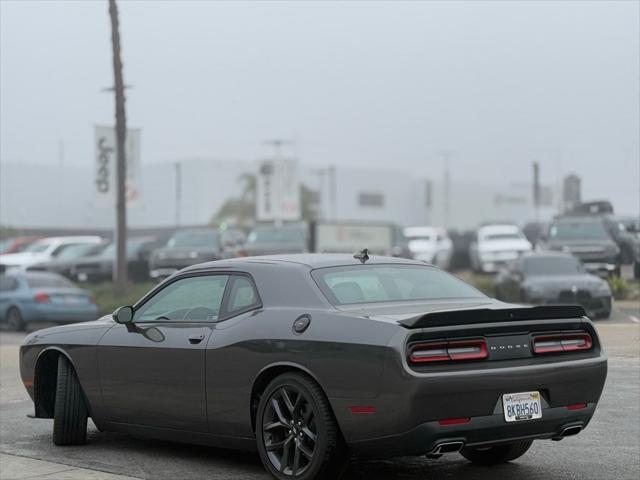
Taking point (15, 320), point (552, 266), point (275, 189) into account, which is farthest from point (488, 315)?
point (275, 189)

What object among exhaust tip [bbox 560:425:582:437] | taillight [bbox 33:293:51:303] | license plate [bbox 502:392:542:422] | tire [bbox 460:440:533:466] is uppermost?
license plate [bbox 502:392:542:422]

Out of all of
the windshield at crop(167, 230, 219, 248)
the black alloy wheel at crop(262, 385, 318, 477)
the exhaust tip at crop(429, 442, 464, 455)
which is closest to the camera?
the exhaust tip at crop(429, 442, 464, 455)

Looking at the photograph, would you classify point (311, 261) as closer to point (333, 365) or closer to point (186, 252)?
point (333, 365)

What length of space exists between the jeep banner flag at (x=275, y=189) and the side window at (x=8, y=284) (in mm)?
25101

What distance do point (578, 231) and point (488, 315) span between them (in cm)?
2441

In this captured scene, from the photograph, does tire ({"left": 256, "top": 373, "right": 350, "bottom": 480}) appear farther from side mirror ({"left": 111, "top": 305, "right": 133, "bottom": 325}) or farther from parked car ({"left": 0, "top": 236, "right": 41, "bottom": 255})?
parked car ({"left": 0, "top": 236, "right": 41, "bottom": 255})

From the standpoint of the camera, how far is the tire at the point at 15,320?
26.7 metres

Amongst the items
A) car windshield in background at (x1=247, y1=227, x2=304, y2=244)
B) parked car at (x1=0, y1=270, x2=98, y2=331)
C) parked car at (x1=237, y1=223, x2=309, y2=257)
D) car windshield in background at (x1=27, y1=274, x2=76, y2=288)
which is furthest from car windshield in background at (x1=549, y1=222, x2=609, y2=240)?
car windshield in background at (x1=27, y1=274, x2=76, y2=288)

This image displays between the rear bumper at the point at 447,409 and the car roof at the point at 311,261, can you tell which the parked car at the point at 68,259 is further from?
the rear bumper at the point at 447,409

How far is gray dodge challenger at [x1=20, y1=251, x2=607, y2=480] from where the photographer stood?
284 inches

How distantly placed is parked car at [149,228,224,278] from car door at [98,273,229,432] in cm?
2587

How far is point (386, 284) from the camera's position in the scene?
27.6 feet

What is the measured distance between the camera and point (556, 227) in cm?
3225

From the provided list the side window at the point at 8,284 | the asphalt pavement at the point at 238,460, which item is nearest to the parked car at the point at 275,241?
the side window at the point at 8,284
